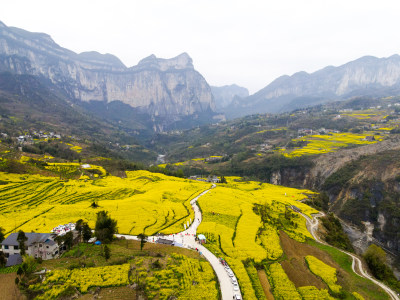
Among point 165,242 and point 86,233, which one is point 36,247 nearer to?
point 86,233

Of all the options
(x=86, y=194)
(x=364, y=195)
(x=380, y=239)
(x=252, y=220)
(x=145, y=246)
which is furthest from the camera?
(x=364, y=195)

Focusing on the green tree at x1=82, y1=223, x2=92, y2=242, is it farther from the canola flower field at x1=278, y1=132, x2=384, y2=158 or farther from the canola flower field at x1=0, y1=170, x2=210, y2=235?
the canola flower field at x1=278, y1=132, x2=384, y2=158

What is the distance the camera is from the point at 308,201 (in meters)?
100

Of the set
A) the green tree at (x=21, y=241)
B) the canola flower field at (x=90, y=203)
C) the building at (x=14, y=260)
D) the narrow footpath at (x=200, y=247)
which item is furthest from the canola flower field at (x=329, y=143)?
the building at (x=14, y=260)

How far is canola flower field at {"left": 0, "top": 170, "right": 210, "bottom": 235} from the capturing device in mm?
55466

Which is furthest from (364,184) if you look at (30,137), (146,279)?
(30,137)

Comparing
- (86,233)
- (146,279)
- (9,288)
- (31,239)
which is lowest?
(146,279)

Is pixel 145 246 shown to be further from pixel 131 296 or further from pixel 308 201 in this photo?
pixel 308 201

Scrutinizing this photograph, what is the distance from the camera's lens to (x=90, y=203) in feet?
231

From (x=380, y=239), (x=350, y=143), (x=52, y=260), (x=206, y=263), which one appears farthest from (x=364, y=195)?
(x=52, y=260)

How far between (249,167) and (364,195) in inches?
2867

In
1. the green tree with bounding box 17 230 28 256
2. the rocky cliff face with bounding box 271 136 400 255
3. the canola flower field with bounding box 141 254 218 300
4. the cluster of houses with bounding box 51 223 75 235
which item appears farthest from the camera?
the rocky cliff face with bounding box 271 136 400 255

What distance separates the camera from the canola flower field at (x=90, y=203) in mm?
55466

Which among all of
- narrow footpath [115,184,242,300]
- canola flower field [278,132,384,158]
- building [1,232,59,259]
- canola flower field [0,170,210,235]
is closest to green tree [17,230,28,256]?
building [1,232,59,259]
